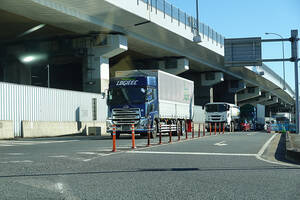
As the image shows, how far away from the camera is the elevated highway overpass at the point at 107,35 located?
30.8m

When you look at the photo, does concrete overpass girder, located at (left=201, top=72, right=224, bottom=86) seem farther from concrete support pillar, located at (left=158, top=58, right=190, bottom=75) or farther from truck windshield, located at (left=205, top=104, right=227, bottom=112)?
truck windshield, located at (left=205, top=104, right=227, bottom=112)

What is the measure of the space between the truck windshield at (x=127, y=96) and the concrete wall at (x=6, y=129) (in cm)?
697

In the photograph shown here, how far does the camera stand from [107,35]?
125ft

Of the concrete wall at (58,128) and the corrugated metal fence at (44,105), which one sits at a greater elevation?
the corrugated metal fence at (44,105)

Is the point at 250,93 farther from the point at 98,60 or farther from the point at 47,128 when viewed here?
the point at 47,128

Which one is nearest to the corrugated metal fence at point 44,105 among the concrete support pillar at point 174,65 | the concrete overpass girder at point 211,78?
the concrete support pillar at point 174,65

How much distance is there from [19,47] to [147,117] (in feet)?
72.8

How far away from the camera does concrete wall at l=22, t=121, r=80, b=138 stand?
98.0ft

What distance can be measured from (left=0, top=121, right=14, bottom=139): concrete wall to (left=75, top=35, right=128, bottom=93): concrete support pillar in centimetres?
1182

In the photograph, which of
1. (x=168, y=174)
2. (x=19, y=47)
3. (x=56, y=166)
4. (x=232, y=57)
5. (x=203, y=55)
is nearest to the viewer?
(x=168, y=174)

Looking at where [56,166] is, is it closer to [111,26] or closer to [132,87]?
[132,87]

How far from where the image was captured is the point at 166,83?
93.2 ft

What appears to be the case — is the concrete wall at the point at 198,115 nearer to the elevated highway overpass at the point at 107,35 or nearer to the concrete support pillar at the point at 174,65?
the elevated highway overpass at the point at 107,35

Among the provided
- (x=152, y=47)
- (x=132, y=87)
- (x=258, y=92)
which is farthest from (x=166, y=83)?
(x=258, y=92)
